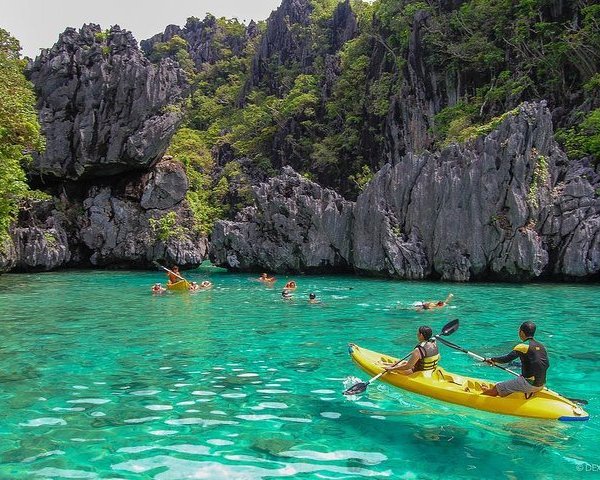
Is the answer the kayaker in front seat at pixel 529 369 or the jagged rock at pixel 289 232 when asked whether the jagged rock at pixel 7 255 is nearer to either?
the jagged rock at pixel 289 232

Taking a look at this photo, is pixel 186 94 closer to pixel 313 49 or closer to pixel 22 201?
pixel 313 49

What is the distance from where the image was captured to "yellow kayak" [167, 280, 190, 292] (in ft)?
95.0

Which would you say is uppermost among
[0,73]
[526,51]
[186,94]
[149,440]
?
[186,94]

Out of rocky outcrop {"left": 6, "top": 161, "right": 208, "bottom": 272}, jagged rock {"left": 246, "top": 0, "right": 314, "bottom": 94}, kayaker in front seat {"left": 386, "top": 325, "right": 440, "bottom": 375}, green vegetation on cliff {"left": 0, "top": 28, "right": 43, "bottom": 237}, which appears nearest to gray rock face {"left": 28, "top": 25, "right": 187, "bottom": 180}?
rocky outcrop {"left": 6, "top": 161, "right": 208, "bottom": 272}

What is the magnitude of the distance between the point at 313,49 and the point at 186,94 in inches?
877

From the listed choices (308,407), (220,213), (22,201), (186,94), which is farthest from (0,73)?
(186,94)

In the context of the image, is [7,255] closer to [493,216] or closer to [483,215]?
[483,215]

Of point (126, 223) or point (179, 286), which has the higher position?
point (126, 223)

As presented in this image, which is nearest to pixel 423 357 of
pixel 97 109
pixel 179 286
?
pixel 179 286

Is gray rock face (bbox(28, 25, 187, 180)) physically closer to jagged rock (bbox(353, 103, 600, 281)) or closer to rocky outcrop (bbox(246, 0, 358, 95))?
jagged rock (bbox(353, 103, 600, 281))

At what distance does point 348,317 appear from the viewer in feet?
66.8

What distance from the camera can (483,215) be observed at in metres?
33.1

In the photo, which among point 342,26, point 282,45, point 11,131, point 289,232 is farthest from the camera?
point 282,45

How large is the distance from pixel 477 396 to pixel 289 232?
31.5m
